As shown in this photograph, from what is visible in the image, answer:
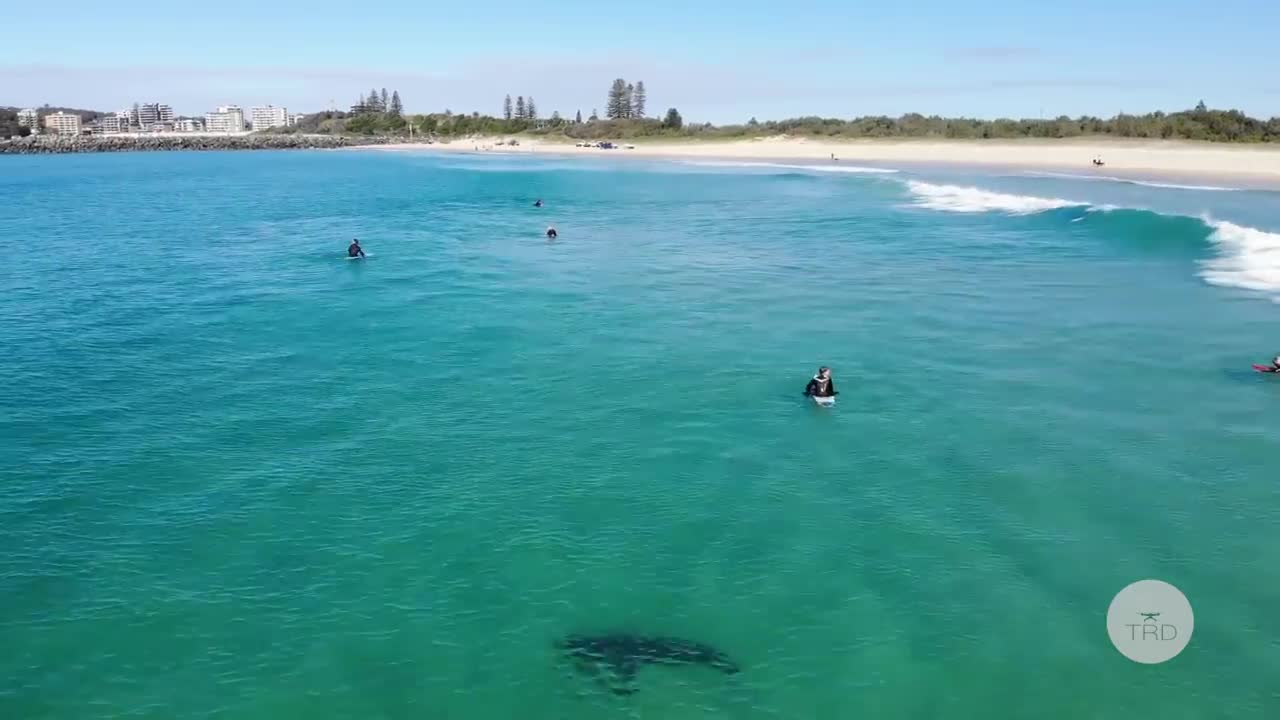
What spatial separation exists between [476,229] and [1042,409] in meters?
49.9

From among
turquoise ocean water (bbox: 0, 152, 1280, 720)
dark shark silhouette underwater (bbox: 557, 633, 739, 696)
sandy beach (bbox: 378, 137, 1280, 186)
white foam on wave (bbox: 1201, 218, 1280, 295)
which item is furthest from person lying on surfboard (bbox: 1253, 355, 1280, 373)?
sandy beach (bbox: 378, 137, 1280, 186)

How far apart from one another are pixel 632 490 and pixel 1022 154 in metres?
131

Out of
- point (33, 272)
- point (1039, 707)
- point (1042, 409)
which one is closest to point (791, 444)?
point (1042, 409)

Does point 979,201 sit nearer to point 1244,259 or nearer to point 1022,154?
point 1244,259

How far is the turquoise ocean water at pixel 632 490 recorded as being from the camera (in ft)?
47.4

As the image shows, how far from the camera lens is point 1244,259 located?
49.8 meters

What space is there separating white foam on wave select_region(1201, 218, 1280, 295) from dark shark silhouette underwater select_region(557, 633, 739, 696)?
38.4m

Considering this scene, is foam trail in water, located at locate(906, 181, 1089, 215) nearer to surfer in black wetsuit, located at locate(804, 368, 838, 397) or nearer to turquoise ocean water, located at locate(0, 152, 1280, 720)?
turquoise ocean water, located at locate(0, 152, 1280, 720)

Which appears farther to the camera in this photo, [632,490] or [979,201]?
[979,201]

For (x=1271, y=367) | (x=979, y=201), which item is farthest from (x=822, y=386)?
(x=979, y=201)

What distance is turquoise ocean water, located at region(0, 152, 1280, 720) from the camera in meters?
14.4

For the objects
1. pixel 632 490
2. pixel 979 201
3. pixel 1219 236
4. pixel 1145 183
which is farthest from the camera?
pixel 1145 183

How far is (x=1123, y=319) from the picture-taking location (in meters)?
37.2

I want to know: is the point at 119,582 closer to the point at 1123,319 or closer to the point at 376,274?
the point at 376,274
